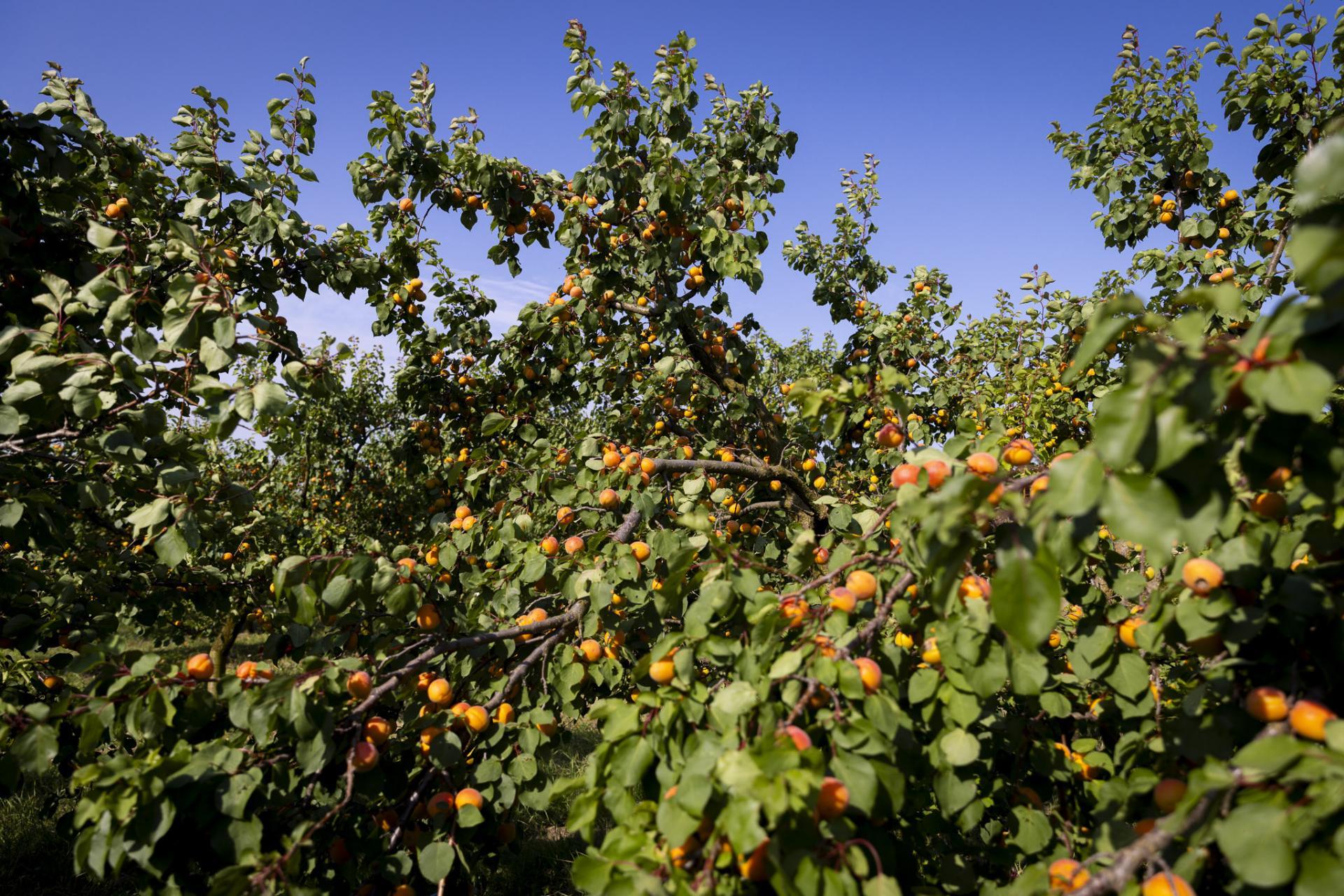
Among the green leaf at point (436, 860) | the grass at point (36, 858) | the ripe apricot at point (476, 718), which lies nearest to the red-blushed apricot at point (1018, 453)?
the ripe apricot at point (476, 718)

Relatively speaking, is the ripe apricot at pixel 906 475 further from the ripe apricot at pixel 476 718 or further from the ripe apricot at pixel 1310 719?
the ripe apricot at pixel 476 718

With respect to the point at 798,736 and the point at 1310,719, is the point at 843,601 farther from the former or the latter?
the point at 1310,719

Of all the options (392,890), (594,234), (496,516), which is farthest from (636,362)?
(392,890)

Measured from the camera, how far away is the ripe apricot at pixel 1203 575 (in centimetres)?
130

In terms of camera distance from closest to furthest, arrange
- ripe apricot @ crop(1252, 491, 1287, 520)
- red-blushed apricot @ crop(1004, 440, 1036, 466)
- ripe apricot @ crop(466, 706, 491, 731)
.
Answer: ripe apricot @ crop(1252, 491, 1287, 520) → red-blushed apricot @ crop(1004, 440, 1036, 466) → ripe apricot @ crop(466, 706, 491, 731)

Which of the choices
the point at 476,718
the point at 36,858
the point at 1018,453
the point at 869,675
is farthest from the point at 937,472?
the point at 36,858

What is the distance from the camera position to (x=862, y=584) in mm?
1643

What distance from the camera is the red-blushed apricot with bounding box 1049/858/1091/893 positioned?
1174mm

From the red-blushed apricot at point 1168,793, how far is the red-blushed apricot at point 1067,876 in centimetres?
24

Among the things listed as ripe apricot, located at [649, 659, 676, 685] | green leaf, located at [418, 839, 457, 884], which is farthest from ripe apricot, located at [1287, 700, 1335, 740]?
green leaf, located at [418, 839, 457, 884]

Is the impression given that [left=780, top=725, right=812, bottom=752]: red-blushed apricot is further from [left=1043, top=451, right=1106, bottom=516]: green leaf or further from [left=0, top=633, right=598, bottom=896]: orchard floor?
[left=0, top=633, right=598, bottom=896]: orchard floor

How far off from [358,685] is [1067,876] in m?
1.82

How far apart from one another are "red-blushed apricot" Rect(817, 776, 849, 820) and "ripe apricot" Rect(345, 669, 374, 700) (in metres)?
1.32

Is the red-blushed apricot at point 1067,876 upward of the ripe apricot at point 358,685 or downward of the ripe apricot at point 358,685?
downward
